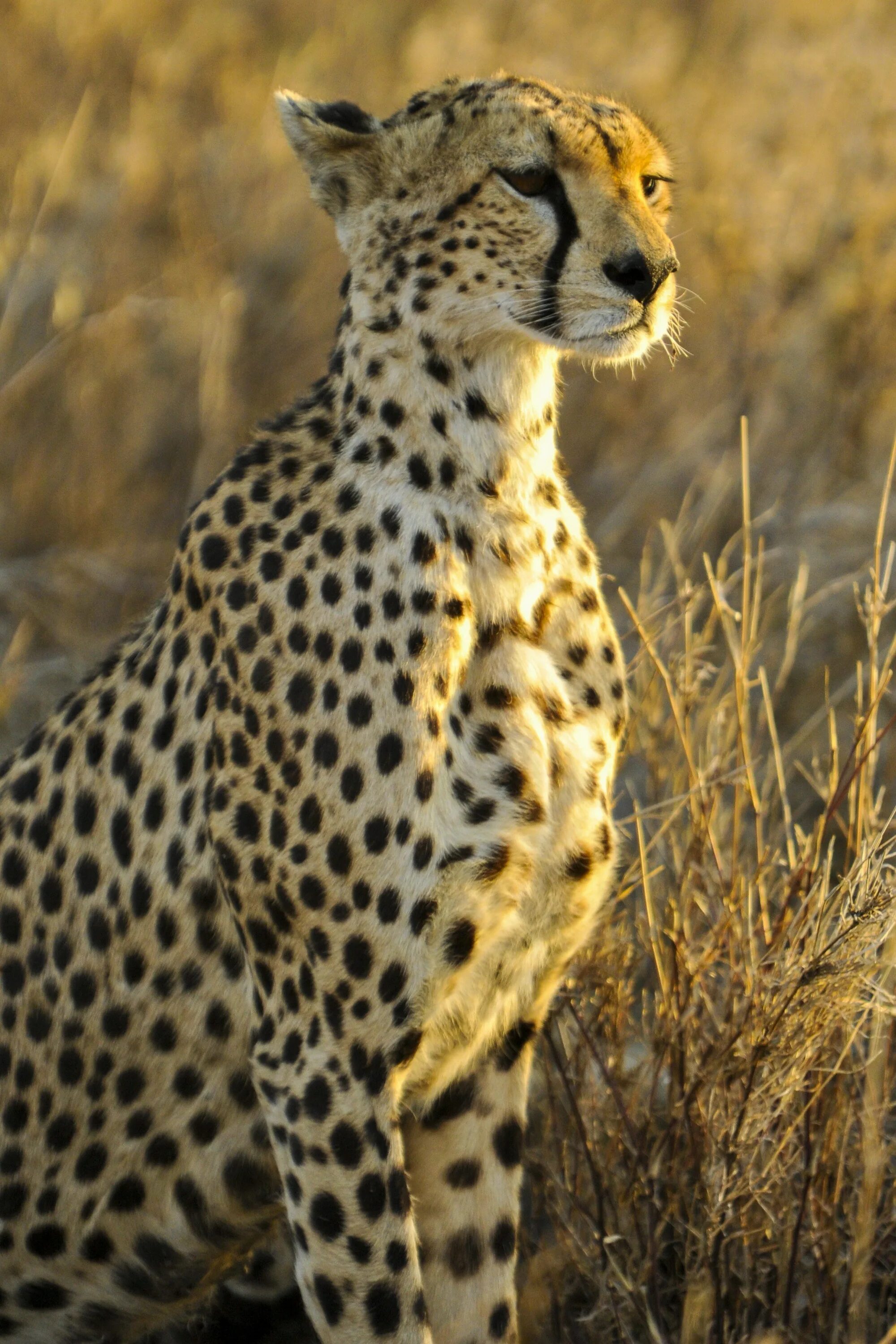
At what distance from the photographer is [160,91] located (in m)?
4.77

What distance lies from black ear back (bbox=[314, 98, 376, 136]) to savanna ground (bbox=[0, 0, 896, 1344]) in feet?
1.98

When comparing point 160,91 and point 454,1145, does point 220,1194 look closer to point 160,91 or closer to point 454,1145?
point 454,1145

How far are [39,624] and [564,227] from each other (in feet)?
7.25

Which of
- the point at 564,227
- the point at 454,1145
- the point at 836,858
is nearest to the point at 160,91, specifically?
the point at 836,858

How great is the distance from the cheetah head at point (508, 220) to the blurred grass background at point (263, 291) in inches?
54.4

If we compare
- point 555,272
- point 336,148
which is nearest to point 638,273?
point 555,272

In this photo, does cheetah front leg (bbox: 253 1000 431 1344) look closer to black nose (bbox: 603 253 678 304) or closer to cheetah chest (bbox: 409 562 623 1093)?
cheetah chest (bbox: 409 562 623 1093)

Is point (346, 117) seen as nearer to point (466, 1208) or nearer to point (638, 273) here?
point (638, 273)

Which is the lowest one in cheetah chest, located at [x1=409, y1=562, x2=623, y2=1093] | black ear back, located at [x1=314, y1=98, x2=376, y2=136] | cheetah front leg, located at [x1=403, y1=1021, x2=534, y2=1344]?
cheetah front leg, located at [x1=403, y1=1021, x2=534, y2=1344]

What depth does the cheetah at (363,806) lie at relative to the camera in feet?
5.60

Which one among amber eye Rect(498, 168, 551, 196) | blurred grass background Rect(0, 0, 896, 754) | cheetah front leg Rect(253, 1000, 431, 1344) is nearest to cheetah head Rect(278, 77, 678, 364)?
amber eye Rect(498, 168, 551, 196)

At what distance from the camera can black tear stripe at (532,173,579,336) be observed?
67.1 inches

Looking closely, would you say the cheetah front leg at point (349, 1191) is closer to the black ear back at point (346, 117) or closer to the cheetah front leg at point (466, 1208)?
the cheetah front leg at point (466, 1208)

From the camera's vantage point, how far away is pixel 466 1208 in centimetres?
196
